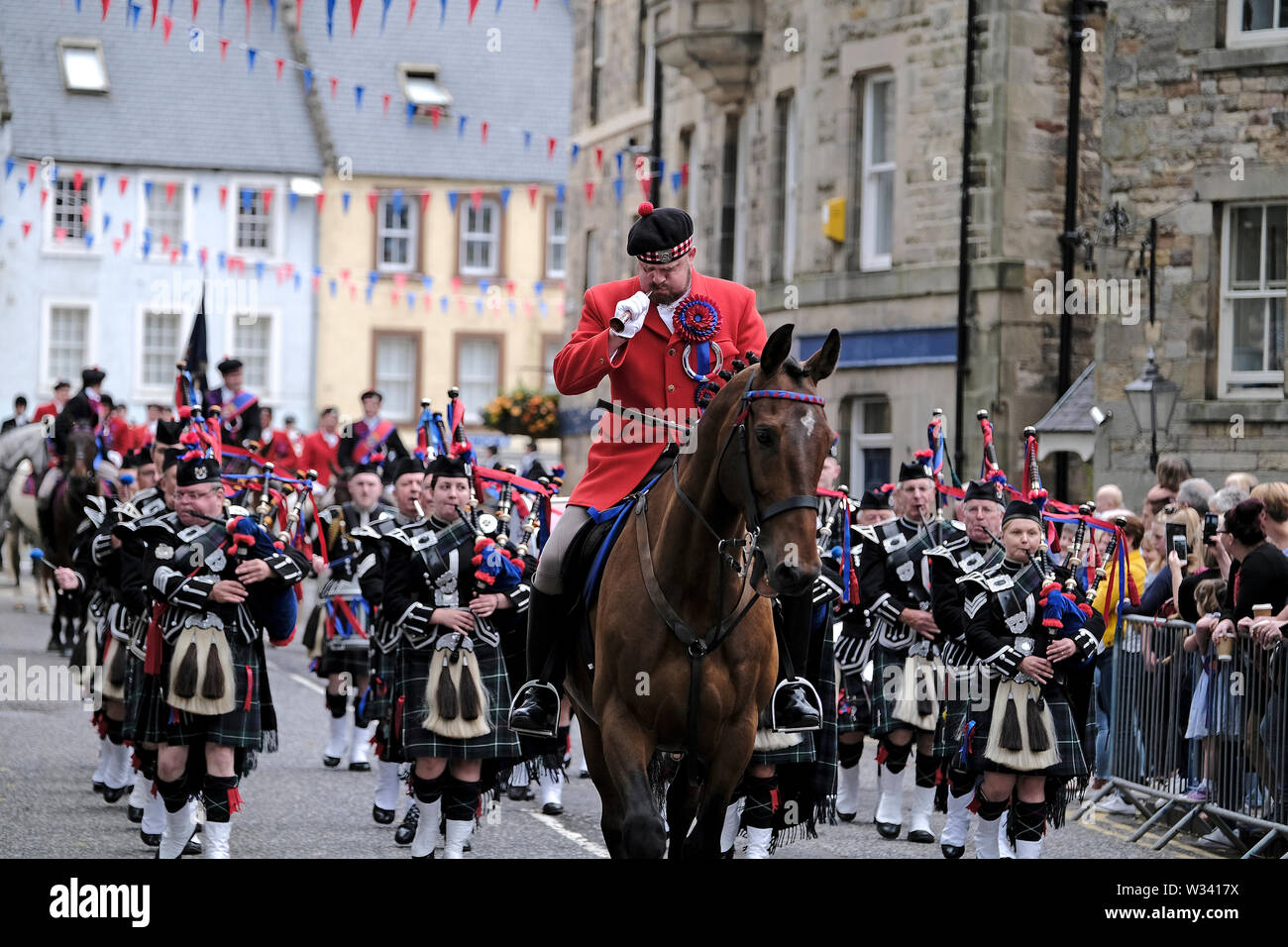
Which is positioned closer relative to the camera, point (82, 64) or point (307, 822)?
point (307, 822)

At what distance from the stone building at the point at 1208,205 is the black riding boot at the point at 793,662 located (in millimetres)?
11795

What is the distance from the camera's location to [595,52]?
35469 millimetres

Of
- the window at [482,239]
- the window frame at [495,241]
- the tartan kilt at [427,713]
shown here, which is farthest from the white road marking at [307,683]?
the window at [482,239]

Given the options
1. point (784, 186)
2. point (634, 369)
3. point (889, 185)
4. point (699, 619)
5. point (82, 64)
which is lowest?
point (699, 619)

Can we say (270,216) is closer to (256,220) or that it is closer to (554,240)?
(256,220)

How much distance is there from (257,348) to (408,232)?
15.5 ft

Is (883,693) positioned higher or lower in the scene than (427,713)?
lower

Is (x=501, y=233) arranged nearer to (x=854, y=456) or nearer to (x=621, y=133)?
(x=621, y=133)

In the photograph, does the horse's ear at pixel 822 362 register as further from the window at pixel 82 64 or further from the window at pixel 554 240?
the window at pixel 82 64

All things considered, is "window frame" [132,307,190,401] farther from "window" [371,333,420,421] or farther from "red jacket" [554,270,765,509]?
"red jacket" [554,270,765,509]

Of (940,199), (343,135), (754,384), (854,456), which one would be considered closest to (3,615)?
(854,456)

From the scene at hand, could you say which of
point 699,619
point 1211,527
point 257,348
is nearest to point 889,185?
point 1211,527

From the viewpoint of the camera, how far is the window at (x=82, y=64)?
153 feet

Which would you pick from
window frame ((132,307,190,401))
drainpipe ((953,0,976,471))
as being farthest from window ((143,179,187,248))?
drainpipe ((953,0,976,471))
